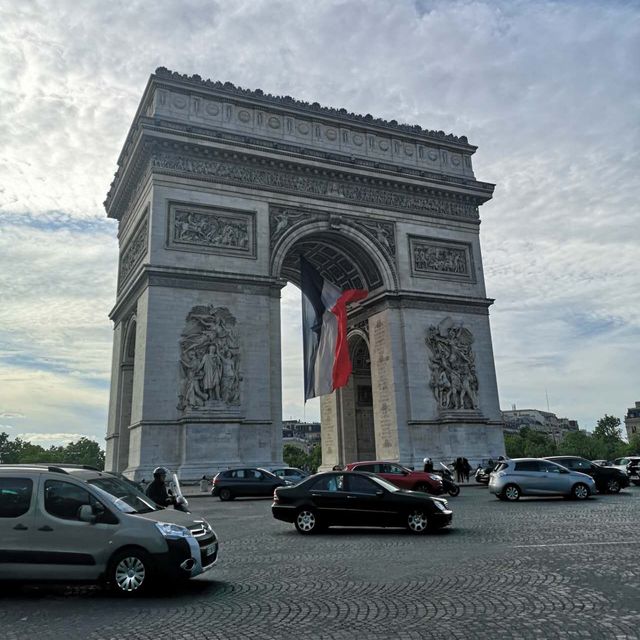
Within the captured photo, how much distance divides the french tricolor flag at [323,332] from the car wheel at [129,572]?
22.5 meters

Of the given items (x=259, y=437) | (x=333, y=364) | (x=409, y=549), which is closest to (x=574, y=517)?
(x=409, y=549)

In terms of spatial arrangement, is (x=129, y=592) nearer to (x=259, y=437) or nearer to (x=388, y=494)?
(x=388, y=494)

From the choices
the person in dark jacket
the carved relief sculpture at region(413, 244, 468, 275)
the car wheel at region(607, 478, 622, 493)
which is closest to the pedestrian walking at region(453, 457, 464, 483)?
the car wheel at region(607, 478, 622, 493)

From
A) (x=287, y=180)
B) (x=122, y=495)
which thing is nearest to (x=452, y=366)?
(x=287, y=180)

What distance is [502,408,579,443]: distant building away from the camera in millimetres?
152250

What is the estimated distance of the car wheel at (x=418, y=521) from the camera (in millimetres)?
11711

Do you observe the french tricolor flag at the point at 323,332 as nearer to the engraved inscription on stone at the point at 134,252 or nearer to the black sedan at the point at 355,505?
the engraved inscription on stone at the point at 134,252

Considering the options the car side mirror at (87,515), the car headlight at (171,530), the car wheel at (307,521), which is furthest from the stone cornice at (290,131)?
the car headlight at (171,530)

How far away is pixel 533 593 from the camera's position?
6.68 m

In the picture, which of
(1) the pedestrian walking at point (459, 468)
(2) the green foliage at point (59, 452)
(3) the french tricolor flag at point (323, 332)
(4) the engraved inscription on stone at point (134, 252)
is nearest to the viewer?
(1) the pedestrian walking at point (459, 468)

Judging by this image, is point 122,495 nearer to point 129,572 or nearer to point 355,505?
point 129,572

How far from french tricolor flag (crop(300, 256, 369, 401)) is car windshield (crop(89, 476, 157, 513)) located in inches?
840

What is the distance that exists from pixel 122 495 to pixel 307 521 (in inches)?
214

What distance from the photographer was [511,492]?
19.0 metres
